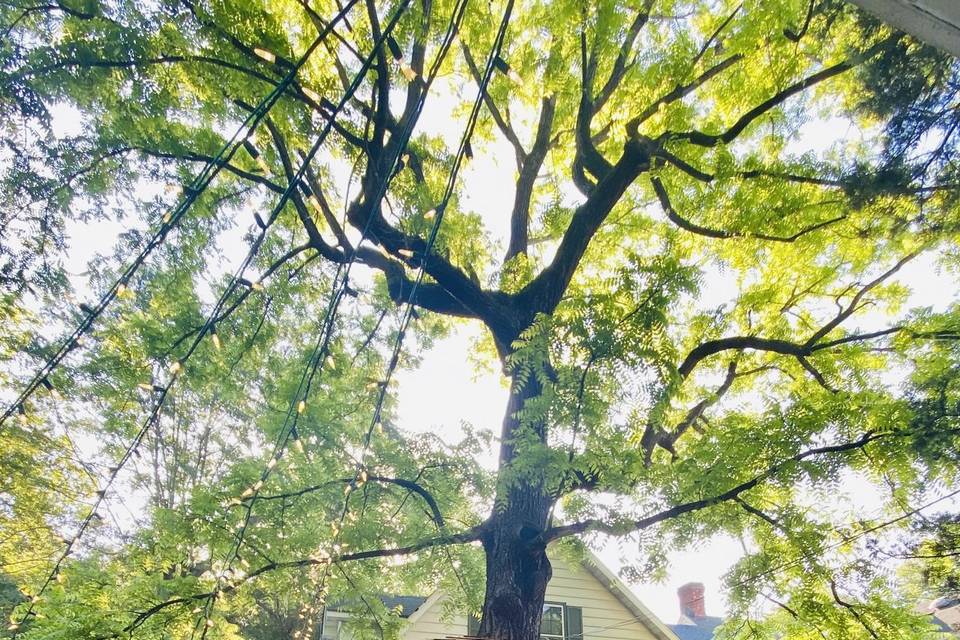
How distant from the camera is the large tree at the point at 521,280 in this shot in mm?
3205

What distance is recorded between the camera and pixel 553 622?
839 centimetres

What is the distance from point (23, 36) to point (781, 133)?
5.74 meters

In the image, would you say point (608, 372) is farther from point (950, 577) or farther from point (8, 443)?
point (8, 443)

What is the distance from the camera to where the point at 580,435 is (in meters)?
3.34

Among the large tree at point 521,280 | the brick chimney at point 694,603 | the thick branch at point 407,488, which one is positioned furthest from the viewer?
the brick chimney at point 694,603

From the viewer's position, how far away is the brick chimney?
516 inches

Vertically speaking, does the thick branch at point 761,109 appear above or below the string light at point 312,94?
above

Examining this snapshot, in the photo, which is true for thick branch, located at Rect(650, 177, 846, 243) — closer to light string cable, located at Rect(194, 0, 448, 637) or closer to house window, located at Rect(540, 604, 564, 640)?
light string cable, located at Rect(194, 0, 448, 637)

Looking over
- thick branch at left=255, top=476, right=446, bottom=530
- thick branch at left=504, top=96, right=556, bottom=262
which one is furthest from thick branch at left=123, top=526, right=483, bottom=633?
thick branch at left=504, top=96, right=556, bottom=262

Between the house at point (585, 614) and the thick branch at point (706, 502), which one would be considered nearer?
the thick branch at point (706, 502)

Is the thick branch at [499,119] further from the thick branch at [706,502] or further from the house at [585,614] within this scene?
the house at [585,614]

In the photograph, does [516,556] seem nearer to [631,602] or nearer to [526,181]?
[526,181]

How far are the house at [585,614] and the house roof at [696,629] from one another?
8.09 ft

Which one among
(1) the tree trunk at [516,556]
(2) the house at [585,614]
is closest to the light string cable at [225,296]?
(1) the tree trunk at [516,556]
